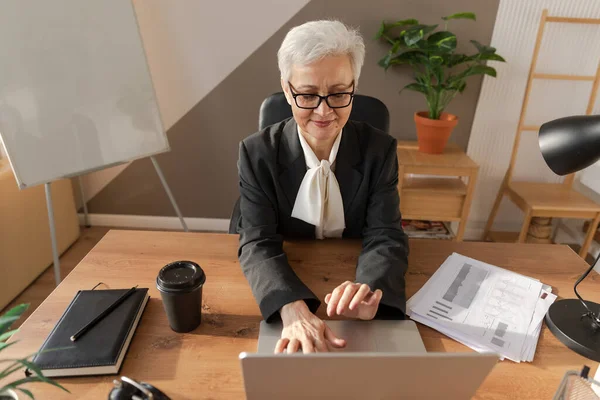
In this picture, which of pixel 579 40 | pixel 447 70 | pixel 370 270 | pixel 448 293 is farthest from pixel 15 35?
pixel 579 40

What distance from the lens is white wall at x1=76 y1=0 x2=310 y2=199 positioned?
7.29 feet

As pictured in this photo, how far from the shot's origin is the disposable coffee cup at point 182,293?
774 millimetres

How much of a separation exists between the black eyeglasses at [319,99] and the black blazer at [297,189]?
122mm

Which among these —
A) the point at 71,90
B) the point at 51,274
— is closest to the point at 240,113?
the point at 71,90

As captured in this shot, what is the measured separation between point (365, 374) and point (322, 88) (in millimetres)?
695

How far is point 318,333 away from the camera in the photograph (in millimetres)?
804

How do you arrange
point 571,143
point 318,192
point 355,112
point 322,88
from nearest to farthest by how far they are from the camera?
point 571,143 < point 322,88 < point 318,192 < point 355,112

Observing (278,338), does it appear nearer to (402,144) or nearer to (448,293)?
(448,293)

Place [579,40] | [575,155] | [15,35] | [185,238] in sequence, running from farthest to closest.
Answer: [579,40]
[15,35]
[185,238]
[575,155]

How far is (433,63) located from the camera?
206 cm

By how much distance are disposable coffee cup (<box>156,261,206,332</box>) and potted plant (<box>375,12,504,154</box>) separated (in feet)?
5.44

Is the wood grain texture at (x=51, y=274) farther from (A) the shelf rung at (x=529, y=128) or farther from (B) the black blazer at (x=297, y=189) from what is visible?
(A) the shelf rung at (x=529, y=128)

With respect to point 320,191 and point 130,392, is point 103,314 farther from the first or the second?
point 320,191

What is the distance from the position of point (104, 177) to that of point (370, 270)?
217cm
